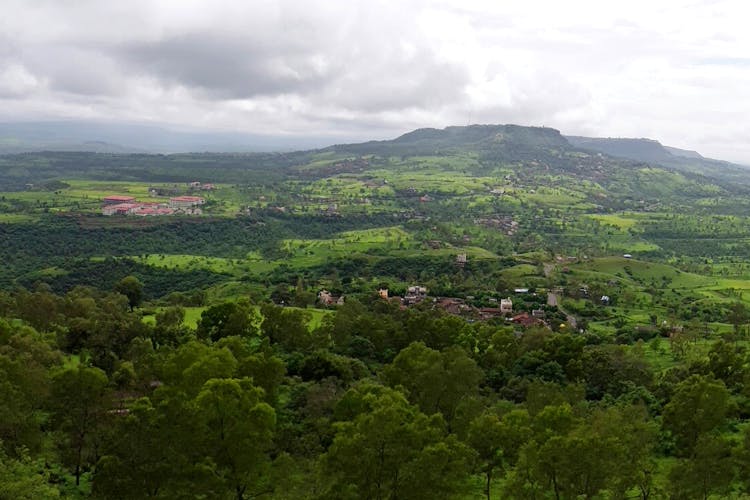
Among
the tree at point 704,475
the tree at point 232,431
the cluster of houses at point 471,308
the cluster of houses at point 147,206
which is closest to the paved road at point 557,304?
the cluster of houses at point 471,308

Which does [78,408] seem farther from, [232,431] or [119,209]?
[119,209]

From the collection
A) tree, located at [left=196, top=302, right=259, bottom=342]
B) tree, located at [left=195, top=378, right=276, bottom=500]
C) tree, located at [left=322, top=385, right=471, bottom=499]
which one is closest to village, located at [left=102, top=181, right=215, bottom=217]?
tree, located at [left=196, top=302, right=259, bottom=342]

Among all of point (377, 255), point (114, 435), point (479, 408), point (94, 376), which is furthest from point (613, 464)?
point (377, 255)

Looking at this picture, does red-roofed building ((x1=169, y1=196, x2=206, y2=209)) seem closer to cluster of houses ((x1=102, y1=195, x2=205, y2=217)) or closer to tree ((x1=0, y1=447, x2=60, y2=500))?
cluster of houses ((x1=102, y1=195, x2=205, y2=217))

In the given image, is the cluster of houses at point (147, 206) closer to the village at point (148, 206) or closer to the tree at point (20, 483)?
the village at point (148, 206)

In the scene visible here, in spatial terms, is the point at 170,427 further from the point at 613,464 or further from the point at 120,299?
the point at 120,299
